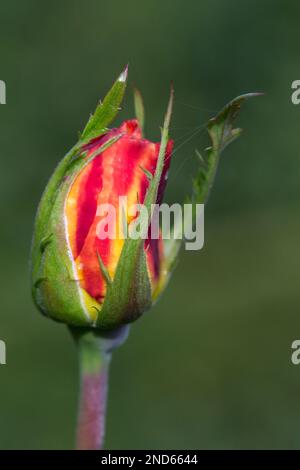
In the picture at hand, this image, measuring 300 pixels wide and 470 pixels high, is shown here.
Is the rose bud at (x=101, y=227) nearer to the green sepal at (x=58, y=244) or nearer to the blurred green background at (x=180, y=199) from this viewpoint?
the green sepal at (x=58, y=244)

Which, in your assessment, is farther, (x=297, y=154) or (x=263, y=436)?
(x=297, y=154)

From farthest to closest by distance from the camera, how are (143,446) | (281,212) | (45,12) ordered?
(45,12) < (281,212) < (143,446)

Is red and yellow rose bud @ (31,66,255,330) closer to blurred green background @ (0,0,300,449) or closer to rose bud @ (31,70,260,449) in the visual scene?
rose bud @ (31,70,260,449)

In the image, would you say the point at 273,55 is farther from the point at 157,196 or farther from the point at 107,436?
the point at 157,196

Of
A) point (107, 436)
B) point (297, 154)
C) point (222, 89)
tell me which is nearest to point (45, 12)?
point (222, 89)

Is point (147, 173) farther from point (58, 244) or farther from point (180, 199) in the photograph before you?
point (180, 199)

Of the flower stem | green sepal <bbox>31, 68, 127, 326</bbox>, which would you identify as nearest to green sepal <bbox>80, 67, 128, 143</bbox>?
green sepal <bbox>31, 68, 127, 326</bbox>
